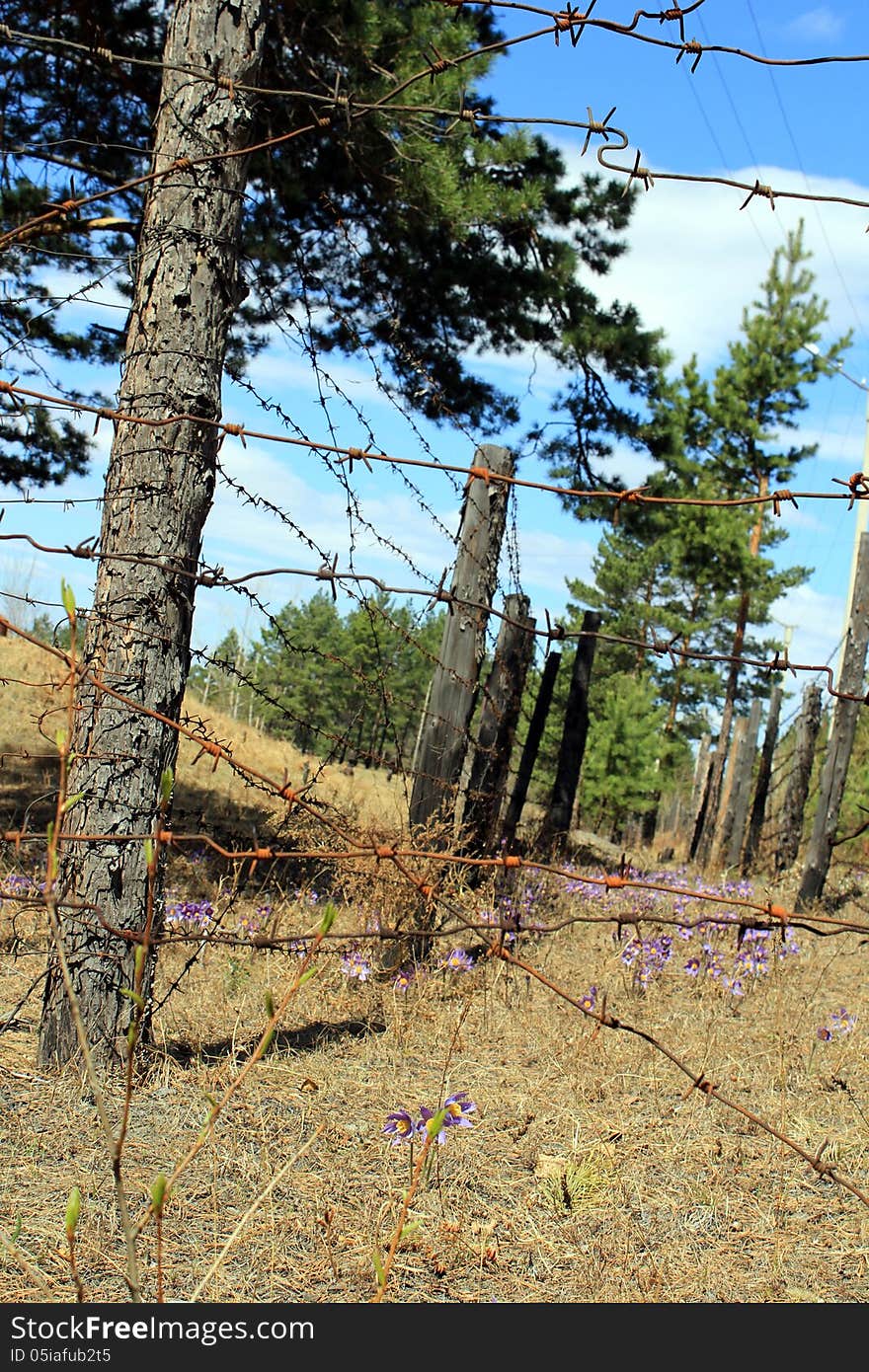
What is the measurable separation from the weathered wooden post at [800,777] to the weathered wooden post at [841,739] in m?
2.35

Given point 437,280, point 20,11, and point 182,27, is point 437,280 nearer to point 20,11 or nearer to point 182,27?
point 20,11

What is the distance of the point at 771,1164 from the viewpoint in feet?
9.95

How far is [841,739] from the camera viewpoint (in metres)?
8.92

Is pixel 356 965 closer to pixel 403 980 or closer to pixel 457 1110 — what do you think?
pixel 403 980

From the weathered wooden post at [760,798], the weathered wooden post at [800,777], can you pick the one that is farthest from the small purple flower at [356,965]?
the weathered wooden post at [760,798]

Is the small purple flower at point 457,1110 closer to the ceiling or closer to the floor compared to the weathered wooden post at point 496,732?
closer to the floor

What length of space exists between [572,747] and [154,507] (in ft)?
24.2

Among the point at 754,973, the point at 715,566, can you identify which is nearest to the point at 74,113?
the point at 754,973

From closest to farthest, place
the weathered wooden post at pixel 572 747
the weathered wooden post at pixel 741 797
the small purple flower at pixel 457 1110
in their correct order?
the small purple flower at pixel 457 1110, the weathered wooden post at pixel 572 747, the weathered wooden post at pixel 741 797

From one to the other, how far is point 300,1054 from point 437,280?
16.3 feet

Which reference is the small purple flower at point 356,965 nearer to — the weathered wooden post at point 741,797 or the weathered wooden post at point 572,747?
the weathered wooden post at point 572,747

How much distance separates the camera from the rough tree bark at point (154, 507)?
116 inches

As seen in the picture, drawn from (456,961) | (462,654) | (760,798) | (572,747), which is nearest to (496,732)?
(462,654)

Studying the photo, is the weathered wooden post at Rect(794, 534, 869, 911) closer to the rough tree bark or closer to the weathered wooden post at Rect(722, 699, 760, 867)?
the weathered wooden post at Rect(722, 699, 760, 867)
